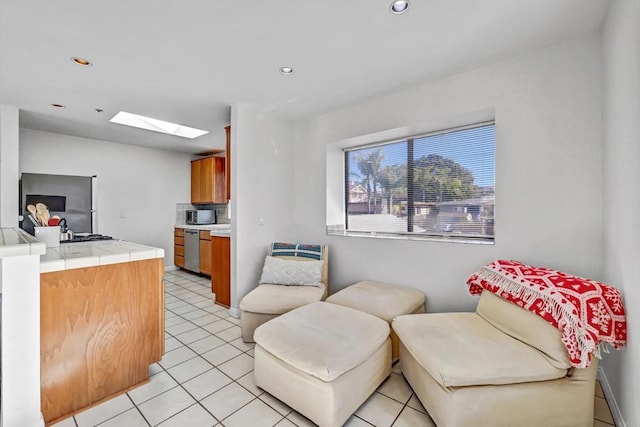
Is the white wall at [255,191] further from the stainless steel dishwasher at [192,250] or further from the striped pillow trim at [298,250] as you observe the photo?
the stainless steel dishwasher at [192,250]

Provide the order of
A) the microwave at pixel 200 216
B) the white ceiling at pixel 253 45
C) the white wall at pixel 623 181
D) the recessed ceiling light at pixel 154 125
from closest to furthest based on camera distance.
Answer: the white wall at pixel 623 181, the white ceiling at pixel 253 45, the recessed ceiling light at pixel 154 125, the microwave at pixel 200 216

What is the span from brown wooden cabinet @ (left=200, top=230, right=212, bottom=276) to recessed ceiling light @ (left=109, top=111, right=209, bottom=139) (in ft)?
5.23

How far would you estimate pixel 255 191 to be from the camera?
318 cm

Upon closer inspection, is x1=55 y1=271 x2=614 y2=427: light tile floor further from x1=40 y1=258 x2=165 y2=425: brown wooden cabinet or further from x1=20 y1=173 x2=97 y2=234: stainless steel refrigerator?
x1=20 y1=173 x2=97 y2=234: stainless steel refrigerator

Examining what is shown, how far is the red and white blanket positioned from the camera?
1.32m

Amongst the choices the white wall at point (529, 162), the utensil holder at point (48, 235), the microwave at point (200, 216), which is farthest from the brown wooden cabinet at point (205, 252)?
the white wall at point (529, 162)

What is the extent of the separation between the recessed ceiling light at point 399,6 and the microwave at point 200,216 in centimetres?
472

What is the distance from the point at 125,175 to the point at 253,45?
404 cm

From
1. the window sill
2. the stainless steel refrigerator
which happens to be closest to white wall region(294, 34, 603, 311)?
the window sill

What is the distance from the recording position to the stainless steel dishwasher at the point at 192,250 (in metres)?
4.83

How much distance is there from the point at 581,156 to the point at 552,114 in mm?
349

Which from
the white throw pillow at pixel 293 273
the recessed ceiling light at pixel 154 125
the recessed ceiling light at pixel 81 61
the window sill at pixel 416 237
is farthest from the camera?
the recessed ceiling light at pixel 154 125

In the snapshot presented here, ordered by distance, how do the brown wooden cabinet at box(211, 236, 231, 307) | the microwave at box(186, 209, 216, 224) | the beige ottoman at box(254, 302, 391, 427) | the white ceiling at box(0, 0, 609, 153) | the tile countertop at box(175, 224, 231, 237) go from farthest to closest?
the microwave at box(186, 209, 216, 224)
the tile countertop at box(175, 224, 231, 237)
the brown wooden cabinet at box(211, 236, 231, 307)
the white ceiling at box(0, 0, 609, 153)
the beige ottoman at box(254, 302, 391, 427)

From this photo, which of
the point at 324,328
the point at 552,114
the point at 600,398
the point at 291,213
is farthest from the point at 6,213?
the point at 600,398
